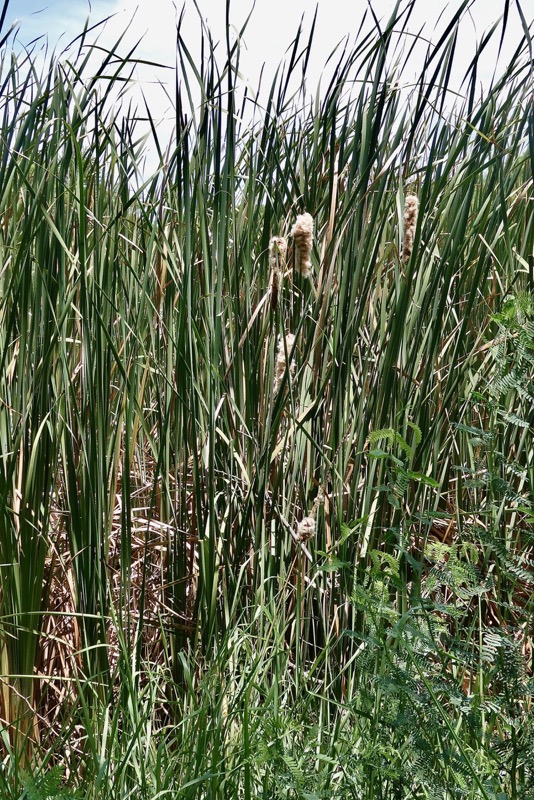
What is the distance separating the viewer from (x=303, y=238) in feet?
4.57

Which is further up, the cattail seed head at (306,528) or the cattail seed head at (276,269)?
the cattail seed head at (276,269)

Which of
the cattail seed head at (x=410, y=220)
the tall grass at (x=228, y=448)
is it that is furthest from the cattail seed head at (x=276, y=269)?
the cattail seed head at (x=410, y=220)

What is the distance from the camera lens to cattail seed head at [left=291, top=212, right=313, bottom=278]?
4.56ft

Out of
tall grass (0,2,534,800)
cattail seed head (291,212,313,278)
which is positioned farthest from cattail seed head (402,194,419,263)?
cattail seed head (291,212,313,278)

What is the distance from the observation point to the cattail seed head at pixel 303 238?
139 centimetres

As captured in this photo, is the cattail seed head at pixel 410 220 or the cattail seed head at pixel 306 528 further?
the cattail seed head at pixel 410 220

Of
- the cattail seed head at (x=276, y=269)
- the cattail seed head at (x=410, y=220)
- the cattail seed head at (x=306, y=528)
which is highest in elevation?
the cattail seed head at (x=410, y=220)

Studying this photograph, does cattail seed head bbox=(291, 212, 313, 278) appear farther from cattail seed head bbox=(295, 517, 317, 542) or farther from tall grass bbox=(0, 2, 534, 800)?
cattail seed head bbox=(295, 517, 317, 542)

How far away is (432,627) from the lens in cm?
112

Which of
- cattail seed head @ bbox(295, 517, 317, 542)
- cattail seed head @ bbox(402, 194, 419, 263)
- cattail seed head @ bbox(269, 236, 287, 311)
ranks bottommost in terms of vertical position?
cattail seed head @ bbox(295, 517, 317, 542)

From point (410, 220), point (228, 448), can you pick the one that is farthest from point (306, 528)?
point (410, 220)

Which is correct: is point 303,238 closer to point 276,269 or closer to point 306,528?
point 276,269

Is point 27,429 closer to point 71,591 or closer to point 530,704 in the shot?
point 71,591

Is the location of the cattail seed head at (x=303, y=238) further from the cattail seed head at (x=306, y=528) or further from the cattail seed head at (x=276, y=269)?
the cattail seed head at (x=306, y=528)
